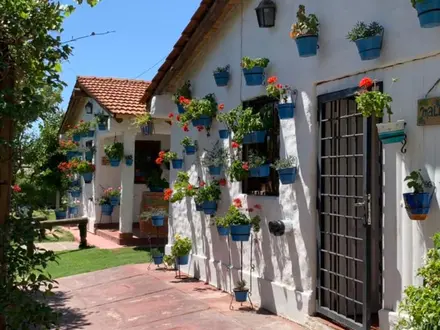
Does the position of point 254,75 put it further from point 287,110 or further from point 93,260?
point 93,260

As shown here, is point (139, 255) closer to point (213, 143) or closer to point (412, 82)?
point (213, 143)

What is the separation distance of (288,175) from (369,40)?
1914mm

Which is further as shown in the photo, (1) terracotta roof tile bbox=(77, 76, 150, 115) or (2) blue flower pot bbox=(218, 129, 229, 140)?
(1) terracotta roof tile bbox=(77, 76, 150, 115)

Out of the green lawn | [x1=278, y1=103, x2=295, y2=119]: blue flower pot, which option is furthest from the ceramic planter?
the green lawn

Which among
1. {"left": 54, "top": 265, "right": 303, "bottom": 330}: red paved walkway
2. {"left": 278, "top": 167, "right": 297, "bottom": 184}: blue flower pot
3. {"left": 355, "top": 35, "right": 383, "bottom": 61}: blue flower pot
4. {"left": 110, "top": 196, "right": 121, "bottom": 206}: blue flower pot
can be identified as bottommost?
{"left": 54, "top": 265, "right": 303, "bottom": 330}: red paved walkway

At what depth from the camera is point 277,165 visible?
632cm

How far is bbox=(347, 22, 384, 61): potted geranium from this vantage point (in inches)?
192

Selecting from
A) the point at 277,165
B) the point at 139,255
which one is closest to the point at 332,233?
the point at 277,165

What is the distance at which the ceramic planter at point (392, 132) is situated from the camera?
460 cm

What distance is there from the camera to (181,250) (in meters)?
8.59

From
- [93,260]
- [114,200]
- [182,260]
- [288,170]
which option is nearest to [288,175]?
[288,170]

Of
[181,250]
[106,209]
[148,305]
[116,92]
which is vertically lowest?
[148,305]

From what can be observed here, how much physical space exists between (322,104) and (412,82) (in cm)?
138

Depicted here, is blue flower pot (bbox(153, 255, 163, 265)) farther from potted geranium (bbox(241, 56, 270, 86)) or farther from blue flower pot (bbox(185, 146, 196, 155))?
potted geranium (bbox(241, 56, 270, 86))
